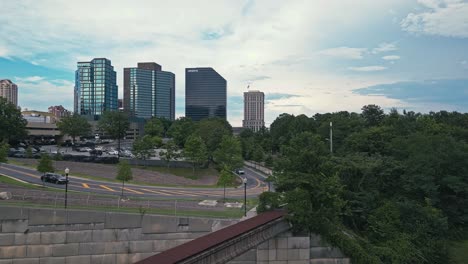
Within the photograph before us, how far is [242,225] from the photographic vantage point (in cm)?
2130

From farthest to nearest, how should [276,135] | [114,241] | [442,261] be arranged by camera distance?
[276,135]
[442,261]
[114,241]

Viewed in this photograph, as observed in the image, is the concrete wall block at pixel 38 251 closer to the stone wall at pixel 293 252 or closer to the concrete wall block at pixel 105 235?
the concrete wall block at pixel 105 235

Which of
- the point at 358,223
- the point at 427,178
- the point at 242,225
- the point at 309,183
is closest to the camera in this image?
the point at 242,225

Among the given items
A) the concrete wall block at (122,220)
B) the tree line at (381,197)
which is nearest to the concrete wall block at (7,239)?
the concrete wall block at (122,220)

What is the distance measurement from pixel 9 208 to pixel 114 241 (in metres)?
5.22

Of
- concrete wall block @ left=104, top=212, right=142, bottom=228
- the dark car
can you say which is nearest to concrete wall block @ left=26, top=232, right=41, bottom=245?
concrete wall block @ left=104, top=212, right=142, bottom=228

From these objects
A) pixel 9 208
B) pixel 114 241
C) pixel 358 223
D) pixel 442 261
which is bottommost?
pixel 442 261

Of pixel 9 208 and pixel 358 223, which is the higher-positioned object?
pixel 9 208

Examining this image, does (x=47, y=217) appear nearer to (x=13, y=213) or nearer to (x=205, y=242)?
(x=13, y=213)

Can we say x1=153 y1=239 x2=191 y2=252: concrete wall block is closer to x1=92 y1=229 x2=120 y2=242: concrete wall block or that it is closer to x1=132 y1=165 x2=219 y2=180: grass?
x1=92 y1=229 x2=120 y2=242: concrete wall block

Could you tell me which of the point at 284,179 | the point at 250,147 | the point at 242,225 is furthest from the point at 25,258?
the point at 250,147

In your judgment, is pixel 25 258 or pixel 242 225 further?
pixel 242 225

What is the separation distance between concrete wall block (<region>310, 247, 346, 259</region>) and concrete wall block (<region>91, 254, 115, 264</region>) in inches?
463

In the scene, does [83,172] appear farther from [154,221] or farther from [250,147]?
[250,147]
